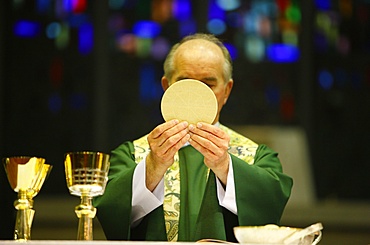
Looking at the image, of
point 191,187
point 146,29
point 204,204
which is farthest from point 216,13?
point 204,204

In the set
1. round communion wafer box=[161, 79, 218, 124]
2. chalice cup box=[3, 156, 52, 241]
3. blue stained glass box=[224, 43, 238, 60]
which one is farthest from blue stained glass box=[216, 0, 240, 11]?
chalice cup box=[3, 156, 52, 241]

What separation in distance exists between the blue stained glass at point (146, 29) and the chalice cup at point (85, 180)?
5.81 m

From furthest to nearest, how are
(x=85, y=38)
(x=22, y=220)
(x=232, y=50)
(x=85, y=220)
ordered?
(x=85, y=38) < (x=232, y=50) < (x=22, y=220) < (x=85, y=220)

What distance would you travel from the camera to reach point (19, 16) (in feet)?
28.3

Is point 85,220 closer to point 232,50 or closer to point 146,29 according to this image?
point 232,50

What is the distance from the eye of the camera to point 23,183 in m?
3.15

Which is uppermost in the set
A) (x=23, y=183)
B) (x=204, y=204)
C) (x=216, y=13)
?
(x=216, y=13)

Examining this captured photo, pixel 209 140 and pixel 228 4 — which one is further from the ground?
pixel 228 4

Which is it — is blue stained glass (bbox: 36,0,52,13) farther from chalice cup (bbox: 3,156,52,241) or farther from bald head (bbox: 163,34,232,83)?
chalice cup (bbox: 3,156,52,241)

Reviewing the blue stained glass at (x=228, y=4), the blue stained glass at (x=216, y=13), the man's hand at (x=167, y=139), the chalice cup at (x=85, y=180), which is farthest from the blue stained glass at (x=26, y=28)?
the chalice cup at (x=85, y=180)

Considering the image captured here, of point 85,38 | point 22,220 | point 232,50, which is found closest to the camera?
point 22,220

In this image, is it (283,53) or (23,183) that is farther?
(283,53)

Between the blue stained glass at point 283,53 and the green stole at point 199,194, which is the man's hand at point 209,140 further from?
the blue stained glass at point 283,53

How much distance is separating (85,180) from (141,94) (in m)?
5.65
